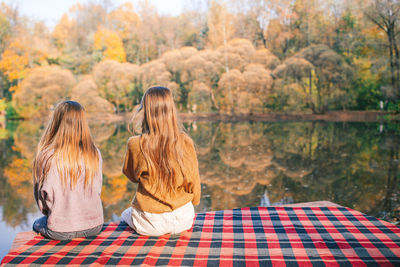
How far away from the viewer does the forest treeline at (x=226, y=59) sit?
18.1 metres

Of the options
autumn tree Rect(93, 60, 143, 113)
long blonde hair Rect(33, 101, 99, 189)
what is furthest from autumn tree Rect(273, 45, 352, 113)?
long blonde hair Rect(33, 101, 99, 189)

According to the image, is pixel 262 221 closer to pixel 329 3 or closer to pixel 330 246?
pixel 330 246

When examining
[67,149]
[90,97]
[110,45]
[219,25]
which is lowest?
[67,149]

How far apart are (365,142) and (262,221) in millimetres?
7181

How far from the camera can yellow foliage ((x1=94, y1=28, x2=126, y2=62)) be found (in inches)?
972

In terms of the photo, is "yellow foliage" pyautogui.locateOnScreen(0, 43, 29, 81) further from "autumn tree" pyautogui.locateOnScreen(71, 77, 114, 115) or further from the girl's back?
the girl's back

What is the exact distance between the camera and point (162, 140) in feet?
6.53

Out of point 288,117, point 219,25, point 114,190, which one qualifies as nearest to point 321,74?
point 288,117

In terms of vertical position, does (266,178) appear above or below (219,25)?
A: below

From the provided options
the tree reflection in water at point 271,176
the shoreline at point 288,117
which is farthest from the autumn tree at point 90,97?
the tree reflection in water at point 271,176

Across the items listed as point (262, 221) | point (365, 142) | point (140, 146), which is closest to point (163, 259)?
point (140, 146)

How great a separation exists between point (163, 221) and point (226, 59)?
61.1 ft

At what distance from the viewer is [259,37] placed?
23.1 meters

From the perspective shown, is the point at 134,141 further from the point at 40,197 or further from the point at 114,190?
the point at 114,190
